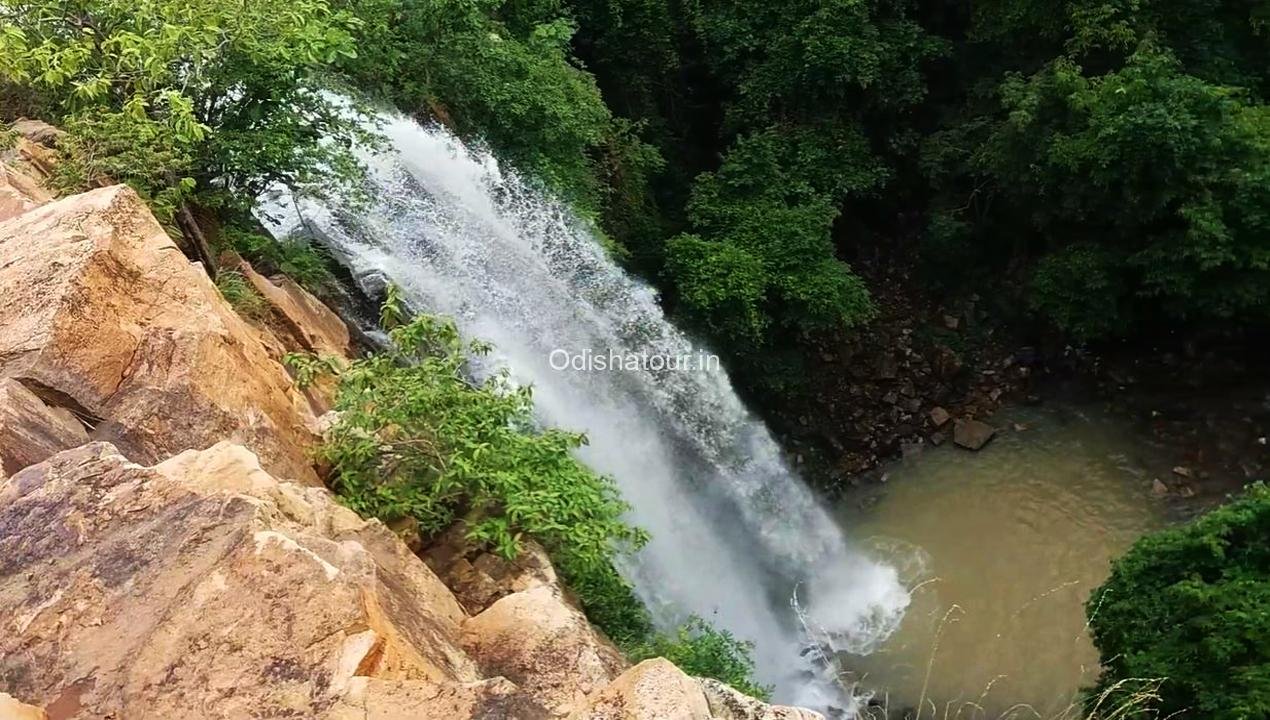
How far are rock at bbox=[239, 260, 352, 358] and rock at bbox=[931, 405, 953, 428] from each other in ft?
27.7

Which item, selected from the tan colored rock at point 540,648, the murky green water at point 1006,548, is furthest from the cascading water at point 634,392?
the tan colored rock at point 540,648

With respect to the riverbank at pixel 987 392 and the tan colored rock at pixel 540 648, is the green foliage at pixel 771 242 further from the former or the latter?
the tan colored rock at pixel 540 648

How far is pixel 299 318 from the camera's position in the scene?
7.09 metres

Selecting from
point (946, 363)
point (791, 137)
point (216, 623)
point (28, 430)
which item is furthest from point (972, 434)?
point (28, 430)

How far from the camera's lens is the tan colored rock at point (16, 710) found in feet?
9.46

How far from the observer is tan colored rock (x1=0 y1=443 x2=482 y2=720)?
312cm

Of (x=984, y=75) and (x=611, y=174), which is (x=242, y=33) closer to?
(x=611, y=174)

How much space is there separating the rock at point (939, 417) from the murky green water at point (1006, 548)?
46 centimetres

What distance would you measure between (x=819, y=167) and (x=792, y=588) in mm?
6058

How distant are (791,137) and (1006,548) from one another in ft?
21.2

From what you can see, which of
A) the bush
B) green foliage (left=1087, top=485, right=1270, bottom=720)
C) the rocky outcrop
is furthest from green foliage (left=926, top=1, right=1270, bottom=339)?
the rocky outcrop

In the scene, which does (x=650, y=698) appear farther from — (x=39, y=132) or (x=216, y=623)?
(x=39, y=132)

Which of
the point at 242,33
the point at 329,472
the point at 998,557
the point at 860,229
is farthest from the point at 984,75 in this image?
the point at 329,472

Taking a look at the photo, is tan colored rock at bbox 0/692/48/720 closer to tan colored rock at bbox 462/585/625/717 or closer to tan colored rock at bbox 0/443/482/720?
tan colored rock at bbox 0/443/482/720
